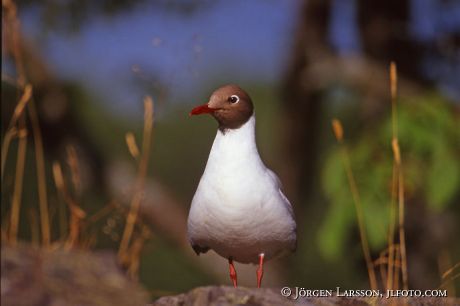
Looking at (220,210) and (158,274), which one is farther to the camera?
(158,274)

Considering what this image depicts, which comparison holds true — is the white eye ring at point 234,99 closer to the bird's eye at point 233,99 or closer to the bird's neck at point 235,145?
the bird's eye at point 233,99

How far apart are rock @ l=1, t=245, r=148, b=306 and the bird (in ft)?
1.22

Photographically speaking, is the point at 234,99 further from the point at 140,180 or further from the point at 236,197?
the point at 140,180

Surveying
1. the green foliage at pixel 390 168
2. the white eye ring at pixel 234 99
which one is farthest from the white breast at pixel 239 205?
the green foliage at pixel 390 168

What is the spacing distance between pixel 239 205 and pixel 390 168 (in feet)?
7.56

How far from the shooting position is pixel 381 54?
694 centimetres

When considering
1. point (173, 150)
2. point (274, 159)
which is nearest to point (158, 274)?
point (173, 150)

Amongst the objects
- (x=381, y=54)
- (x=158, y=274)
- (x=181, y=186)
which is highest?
(x=381, y=54)

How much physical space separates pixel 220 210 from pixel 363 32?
4.87m

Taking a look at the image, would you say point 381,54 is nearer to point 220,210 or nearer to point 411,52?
point 411,52

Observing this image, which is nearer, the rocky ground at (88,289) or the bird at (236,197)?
the rocky ground at (88,289)

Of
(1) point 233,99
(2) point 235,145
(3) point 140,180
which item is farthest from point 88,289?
(3) point 140,180

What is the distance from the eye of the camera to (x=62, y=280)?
8.87 feet

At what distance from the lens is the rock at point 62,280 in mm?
2484
